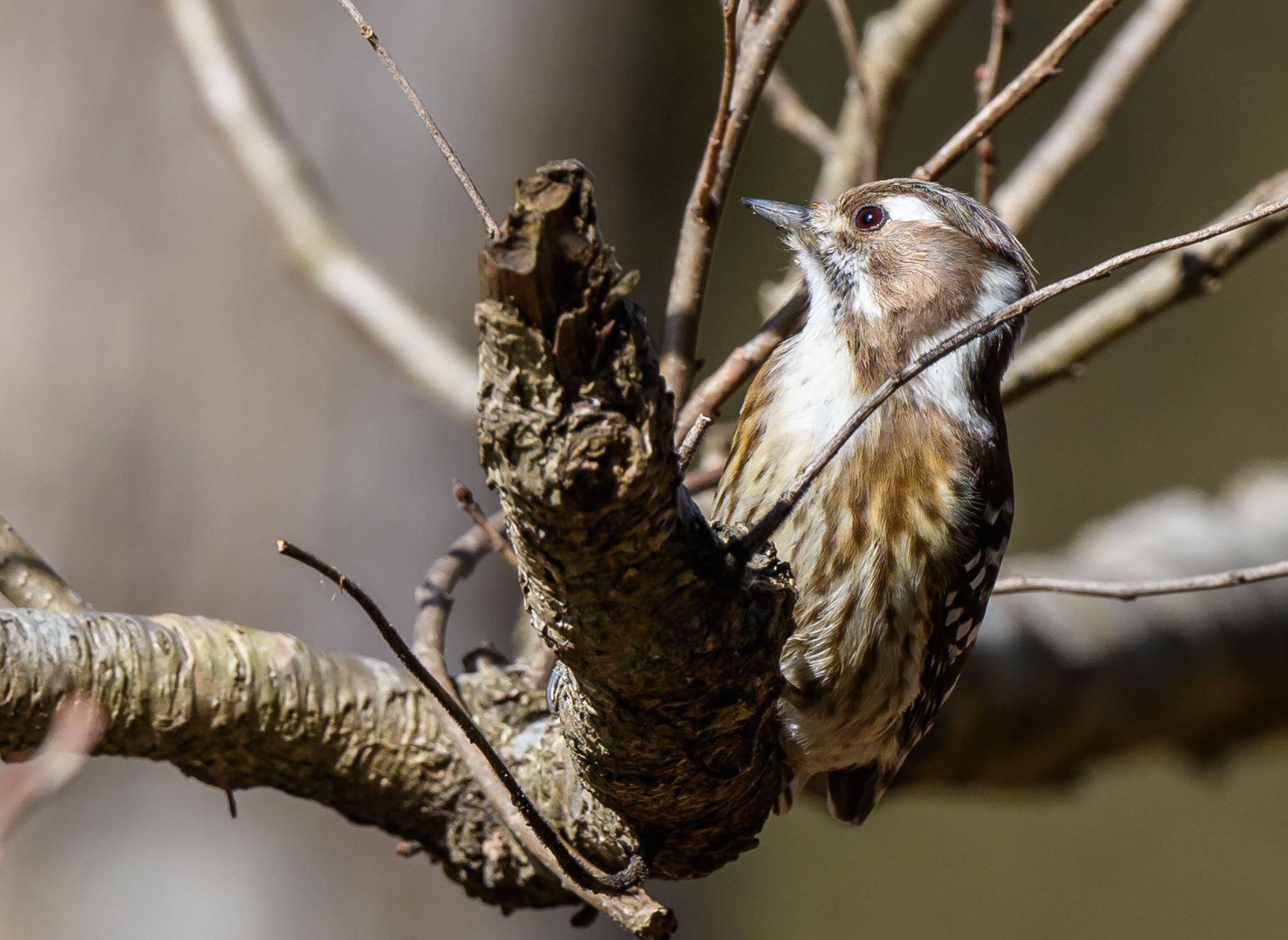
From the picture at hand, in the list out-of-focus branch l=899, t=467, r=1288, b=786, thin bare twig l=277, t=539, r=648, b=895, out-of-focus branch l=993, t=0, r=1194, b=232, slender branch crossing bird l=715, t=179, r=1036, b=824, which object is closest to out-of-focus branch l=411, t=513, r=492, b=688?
thin bare twig l=277, t=539, r=648, b=895

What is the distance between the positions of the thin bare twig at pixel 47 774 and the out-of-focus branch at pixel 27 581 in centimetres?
33

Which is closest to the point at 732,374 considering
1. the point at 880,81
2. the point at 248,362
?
the point at 880,81

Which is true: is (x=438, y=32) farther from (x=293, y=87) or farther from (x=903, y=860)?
(x=903, y=860)

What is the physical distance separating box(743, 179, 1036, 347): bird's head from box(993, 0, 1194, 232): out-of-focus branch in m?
0.40

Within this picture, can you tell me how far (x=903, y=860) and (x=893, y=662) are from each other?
366 inches

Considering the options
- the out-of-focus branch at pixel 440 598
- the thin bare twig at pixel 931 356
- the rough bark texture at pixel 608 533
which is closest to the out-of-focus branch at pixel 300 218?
the out-of-focus branch at pixel 440 598

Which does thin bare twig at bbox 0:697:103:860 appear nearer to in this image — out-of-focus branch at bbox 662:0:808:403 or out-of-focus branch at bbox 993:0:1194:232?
out-of-focus branch at bbox 662:0:808:403

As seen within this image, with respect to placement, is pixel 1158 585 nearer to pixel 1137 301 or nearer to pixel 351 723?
pixel 1137 301

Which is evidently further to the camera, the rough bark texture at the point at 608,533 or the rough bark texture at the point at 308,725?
the rough bark texture at the point at 308,725

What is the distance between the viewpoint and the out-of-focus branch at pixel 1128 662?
3984mm

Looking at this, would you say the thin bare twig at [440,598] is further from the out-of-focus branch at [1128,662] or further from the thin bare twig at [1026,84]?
the out-of-focus branch at [1128,662]

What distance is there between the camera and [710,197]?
247 cm

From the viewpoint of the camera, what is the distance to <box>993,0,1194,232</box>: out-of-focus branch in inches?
127

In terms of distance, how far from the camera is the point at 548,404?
133 cm
